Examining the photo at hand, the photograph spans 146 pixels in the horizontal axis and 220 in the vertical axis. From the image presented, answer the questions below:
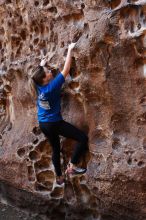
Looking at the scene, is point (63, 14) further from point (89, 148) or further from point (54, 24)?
point (89, 148)

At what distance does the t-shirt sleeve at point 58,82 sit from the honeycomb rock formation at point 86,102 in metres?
0.16

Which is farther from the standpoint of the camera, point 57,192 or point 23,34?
point 23,34

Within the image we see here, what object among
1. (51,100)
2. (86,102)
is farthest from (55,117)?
(86,102)

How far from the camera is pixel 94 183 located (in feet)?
12.8

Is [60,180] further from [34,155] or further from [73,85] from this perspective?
[73,85]

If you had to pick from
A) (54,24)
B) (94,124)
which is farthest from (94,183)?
(54,24)

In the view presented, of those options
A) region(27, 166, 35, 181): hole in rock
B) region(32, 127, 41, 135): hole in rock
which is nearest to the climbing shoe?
region(27, 166, 35, 181): hole in rock

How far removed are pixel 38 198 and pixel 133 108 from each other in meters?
1.48

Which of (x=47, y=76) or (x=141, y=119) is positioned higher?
(x=47, y=76)

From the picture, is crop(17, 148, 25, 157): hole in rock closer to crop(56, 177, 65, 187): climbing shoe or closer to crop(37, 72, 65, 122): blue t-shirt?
crop(56, 177, 65, 187): climbing shoe

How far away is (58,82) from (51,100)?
0.62ft

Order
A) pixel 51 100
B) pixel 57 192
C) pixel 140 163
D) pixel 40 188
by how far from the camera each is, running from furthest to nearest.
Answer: pixel 40 188
pixel 57 192
pixel 51 100
pixel 140 163

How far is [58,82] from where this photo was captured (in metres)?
3.73

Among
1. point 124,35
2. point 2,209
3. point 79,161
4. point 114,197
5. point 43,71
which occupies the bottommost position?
point 2,209
